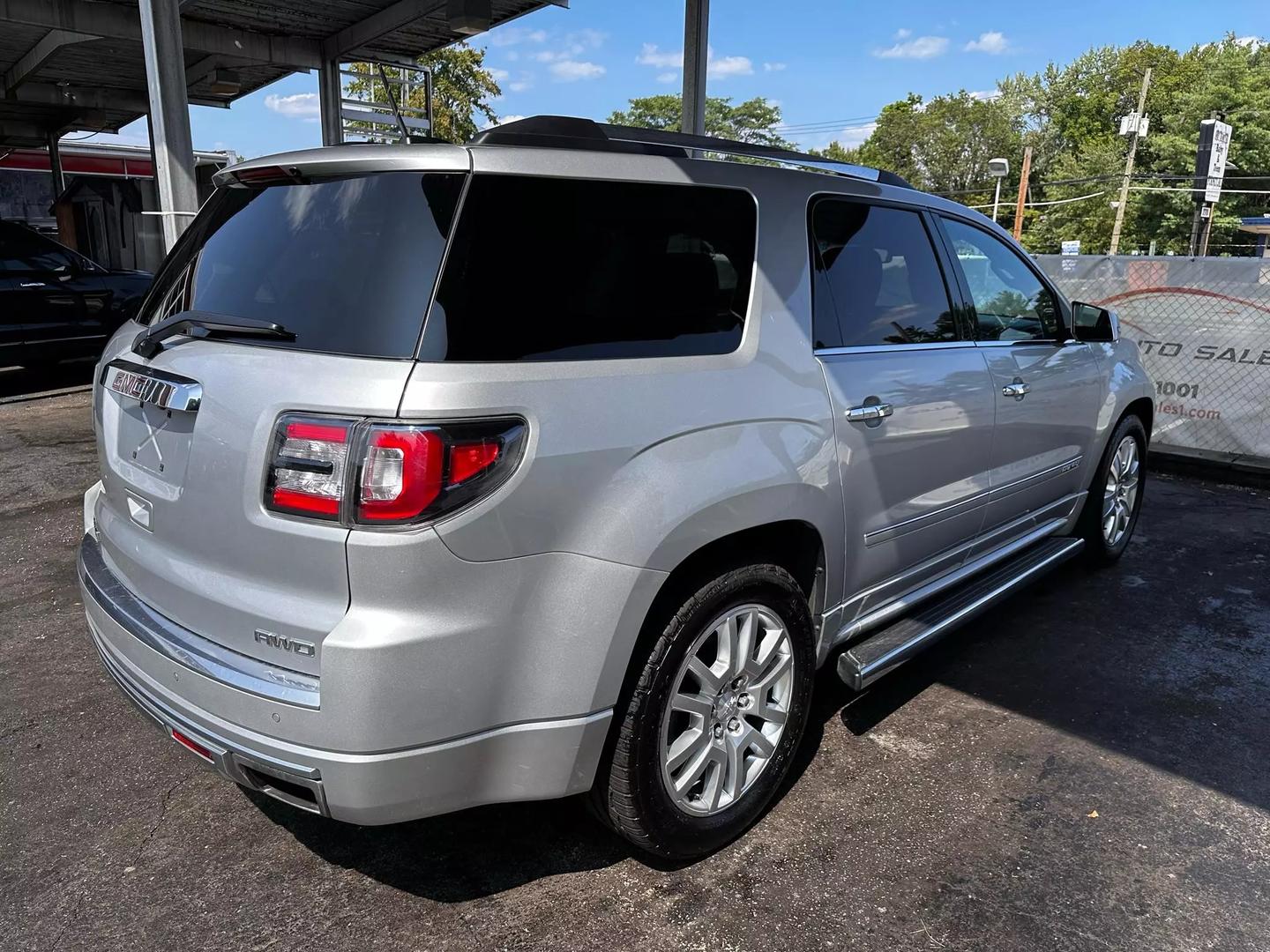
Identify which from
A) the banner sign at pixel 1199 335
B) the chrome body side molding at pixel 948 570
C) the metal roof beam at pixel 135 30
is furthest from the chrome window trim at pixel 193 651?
the metal roof beam at pixel 135 30

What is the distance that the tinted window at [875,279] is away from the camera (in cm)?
287

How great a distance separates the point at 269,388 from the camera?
6.59ft

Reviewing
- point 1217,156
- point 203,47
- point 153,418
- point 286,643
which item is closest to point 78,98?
point 203,47

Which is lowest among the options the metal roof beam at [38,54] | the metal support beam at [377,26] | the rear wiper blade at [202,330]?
the rear wiper blade at [202,330]

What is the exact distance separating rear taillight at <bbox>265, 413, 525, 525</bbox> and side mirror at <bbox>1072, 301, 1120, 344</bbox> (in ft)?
11.1

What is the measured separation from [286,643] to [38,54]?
15863 millimetres

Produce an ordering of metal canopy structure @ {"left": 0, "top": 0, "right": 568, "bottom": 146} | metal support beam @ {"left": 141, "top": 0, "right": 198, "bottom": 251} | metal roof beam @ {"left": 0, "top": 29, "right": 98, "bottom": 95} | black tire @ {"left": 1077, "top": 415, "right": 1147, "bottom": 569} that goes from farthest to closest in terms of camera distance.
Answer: metal roof beam @ {"left": 0, "top": 29, "right": 98, "bottom": 95}, metal canopy structure @ {"left": 0, "top": 0, "right": 568, "bottom": 146}, metal support beam @ {"left": 141, "top": 0, "right": 198, "bottom": 251}, black tire @ {"left": 1077, "top": 415, "right": 1147, "bottom": 569}

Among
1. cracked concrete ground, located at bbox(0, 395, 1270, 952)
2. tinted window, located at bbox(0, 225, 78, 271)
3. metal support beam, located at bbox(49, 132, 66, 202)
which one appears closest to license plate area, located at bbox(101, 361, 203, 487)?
cracked concrete ground, located at bbox(0, 395, 1270, 952)

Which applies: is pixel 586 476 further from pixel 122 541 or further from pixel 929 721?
pixel 929 721

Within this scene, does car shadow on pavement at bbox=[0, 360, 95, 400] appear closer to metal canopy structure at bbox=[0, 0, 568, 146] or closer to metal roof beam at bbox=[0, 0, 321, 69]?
metal canopy structure at bbox=[0, 0, 568, 146]

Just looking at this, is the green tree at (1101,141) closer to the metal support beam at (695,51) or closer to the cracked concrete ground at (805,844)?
the metal support beam at (695,51)

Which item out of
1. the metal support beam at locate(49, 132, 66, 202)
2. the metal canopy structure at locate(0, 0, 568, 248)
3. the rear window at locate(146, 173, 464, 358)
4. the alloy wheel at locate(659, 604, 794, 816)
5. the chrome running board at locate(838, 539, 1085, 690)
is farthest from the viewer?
the metal support beam at locate(49, 132, 66, 202)

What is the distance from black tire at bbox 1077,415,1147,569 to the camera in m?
4.70

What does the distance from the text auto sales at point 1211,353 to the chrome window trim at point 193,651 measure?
6821 millimetres
